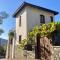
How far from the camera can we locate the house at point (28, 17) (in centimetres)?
2516

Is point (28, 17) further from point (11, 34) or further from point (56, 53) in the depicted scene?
point (56, 53)

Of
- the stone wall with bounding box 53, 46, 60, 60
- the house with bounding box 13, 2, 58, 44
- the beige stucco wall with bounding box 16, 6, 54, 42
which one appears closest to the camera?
the stone wall with bounding box 53, 46, 60, 60

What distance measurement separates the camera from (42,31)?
1856cm

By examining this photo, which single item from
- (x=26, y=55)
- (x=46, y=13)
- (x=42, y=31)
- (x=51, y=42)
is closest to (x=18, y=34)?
(x=46, y=13)

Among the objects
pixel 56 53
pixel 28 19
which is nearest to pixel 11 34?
pixel 28 19

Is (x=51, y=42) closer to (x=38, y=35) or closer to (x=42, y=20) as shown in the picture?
(x=38, y=35)

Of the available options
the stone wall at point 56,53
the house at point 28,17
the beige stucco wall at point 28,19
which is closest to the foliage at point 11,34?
the house at point 28,17

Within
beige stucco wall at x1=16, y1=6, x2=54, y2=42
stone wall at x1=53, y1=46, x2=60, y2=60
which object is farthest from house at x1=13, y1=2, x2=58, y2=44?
stone wall at x1=53, y1=46, x2=60, y2=60

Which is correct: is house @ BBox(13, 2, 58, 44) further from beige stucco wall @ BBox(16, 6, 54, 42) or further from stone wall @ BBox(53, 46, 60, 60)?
stone wall @ BBox(53, 46, 60, 60)

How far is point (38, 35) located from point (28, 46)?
338 centimetres

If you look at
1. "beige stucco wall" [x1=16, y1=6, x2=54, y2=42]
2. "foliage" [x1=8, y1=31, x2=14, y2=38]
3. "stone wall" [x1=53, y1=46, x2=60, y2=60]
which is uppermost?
"beige stucco wall" [x1=16, y1=6, x2=54, y2=42]

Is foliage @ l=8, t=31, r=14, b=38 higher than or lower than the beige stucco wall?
lower

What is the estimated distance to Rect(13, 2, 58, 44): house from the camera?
990 inches

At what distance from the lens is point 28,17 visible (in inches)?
992
